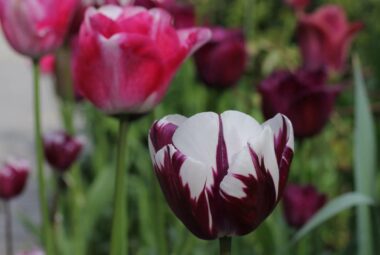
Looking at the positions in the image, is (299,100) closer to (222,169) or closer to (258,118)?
(222,169)

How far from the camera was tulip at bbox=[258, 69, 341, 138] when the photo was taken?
1.33m

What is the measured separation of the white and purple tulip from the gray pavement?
1290 millimetres

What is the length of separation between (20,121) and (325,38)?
2434 mm

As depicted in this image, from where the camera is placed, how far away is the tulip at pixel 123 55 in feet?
2.90

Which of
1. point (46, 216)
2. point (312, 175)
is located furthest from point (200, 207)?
point (312, 175)

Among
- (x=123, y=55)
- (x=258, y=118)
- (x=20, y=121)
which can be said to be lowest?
(x=20, y=121)

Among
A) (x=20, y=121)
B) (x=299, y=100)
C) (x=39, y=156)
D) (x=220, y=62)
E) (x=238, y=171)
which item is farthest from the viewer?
(x=20, y=121)

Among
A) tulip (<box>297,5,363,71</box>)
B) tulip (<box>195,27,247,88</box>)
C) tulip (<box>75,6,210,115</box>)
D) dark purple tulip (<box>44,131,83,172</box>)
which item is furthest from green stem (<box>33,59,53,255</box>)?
tulip (<box>297,5,363,71</box>)

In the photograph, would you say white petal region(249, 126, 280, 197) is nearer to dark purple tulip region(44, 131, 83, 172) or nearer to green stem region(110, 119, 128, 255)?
green stem region(110, 119, 128, 255)

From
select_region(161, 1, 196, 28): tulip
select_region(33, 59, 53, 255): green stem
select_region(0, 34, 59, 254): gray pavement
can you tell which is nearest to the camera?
select_region(33, 59, 53, 255): green stem

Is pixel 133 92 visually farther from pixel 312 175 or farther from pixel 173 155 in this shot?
pixel 312 175

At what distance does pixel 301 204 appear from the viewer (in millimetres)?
1373

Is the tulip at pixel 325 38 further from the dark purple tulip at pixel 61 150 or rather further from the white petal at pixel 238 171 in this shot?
the white petal at pixel 238 171

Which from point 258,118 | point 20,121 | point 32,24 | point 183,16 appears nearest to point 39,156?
point 32,24
